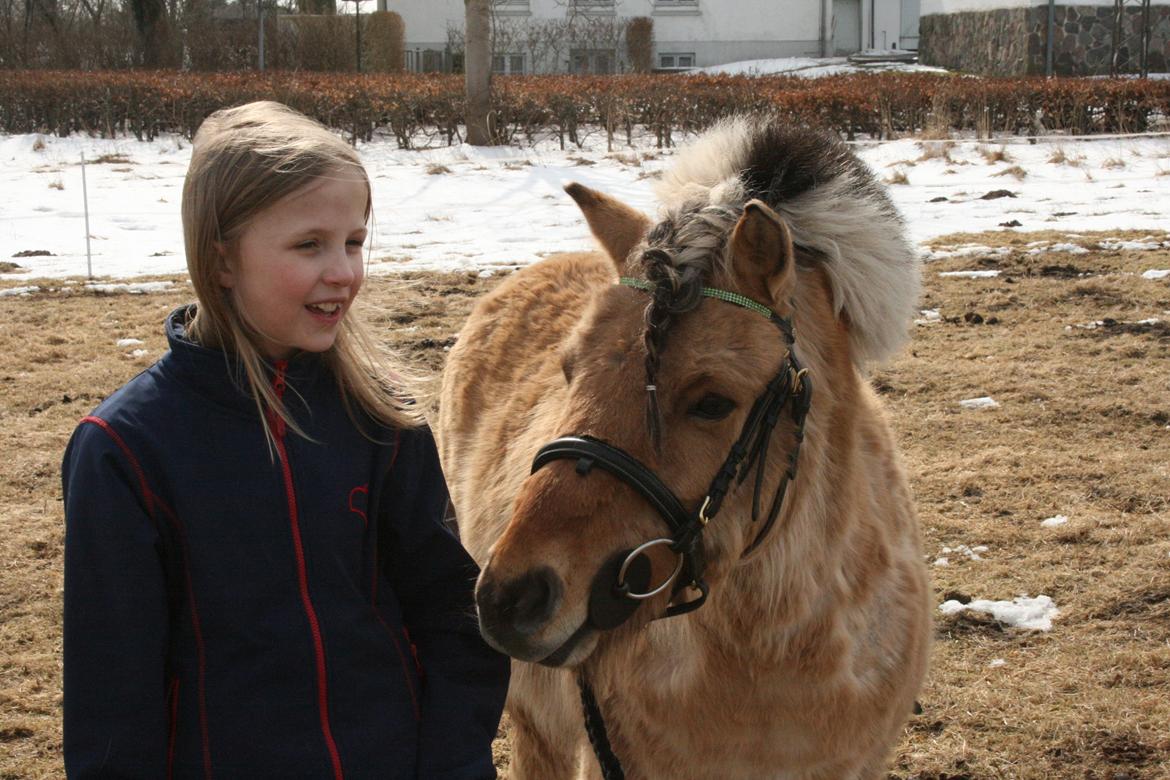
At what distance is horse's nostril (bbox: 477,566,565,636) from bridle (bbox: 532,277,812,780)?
0.11m

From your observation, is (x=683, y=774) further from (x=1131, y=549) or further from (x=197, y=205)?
(x=1131, y=549)

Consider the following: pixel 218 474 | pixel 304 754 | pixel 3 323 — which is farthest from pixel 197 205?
pixel 3 323

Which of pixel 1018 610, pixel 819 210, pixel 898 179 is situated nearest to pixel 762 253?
pixel 819 210

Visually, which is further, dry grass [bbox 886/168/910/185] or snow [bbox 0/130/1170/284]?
dry grass [bbox 886/168/910/185]

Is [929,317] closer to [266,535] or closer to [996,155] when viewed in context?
[266,535]

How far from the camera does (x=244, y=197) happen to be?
2.01m

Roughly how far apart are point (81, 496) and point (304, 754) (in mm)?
587

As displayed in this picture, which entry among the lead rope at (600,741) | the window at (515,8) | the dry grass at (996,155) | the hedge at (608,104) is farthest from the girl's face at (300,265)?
the window at (515,8)

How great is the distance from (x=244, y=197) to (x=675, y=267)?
34.5 inches

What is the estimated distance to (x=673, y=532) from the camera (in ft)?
7.04

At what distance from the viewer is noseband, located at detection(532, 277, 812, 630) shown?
→ 82.0 inches

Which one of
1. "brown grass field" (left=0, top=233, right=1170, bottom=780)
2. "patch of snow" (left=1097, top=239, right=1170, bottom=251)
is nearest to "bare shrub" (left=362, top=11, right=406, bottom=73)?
"brown grass field" (left=0, top=233, right=1170, bottom=780)

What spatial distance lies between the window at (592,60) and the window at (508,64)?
5.66 ft

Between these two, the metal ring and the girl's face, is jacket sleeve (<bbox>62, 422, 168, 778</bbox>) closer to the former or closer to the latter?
the girl's face
